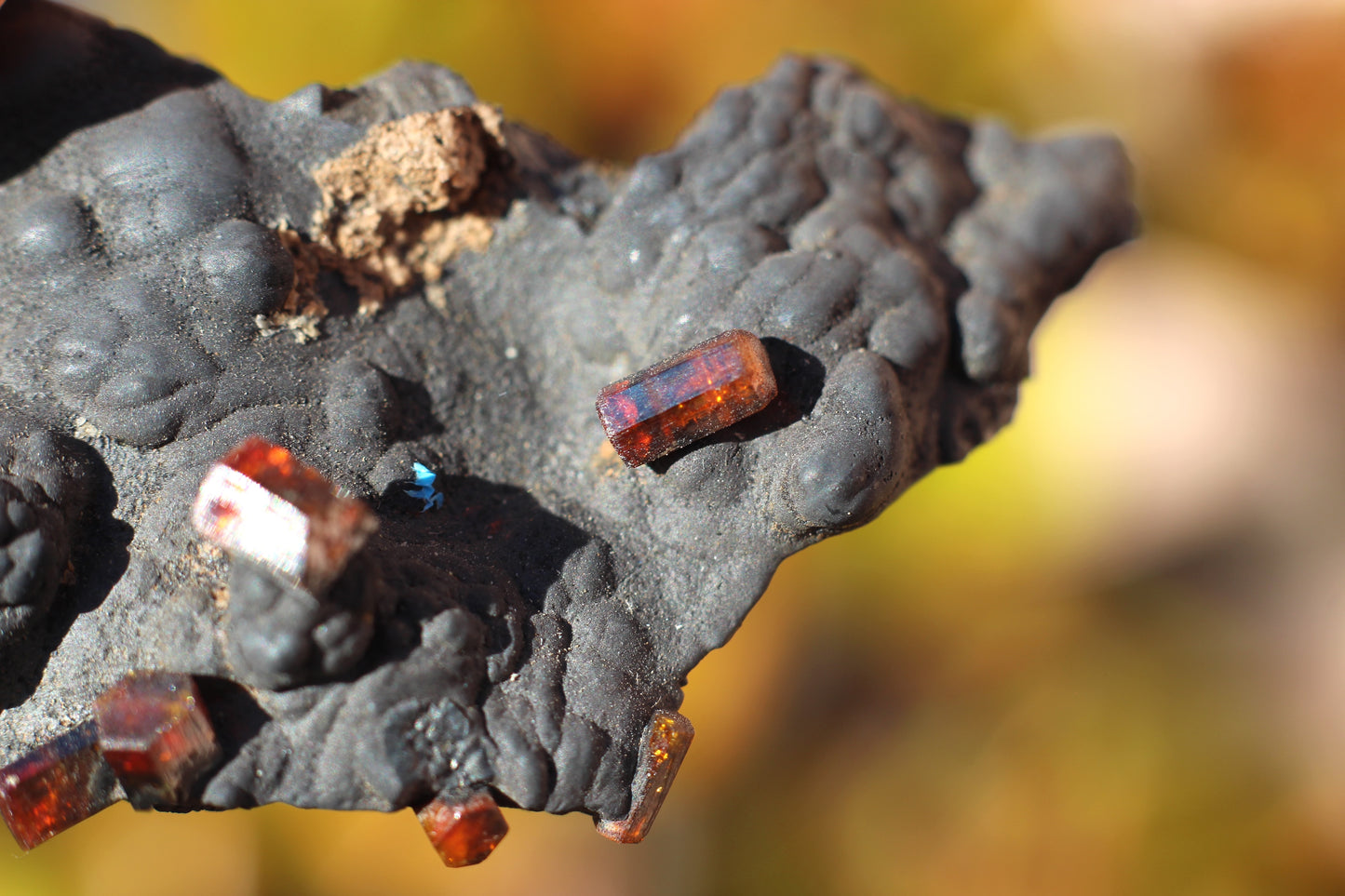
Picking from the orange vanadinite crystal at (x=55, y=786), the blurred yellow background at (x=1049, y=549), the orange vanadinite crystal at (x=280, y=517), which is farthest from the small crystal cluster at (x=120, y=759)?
the blurred yellow background at (x=1049, y=549)

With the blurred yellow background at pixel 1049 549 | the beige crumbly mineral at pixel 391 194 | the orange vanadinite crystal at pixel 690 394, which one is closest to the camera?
the orange vanadinite crystal at pixel 690 394

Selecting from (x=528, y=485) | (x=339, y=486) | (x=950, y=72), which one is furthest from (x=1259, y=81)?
(x=339, y=486)

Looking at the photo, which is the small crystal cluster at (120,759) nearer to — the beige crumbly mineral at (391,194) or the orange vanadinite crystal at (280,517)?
the orange vanadinite crystal at (280,517)

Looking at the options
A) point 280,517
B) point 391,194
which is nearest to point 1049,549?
point 391,194

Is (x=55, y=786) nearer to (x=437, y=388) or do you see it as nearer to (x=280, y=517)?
(x=280, y=517)

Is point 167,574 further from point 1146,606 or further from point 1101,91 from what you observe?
point 1101,91

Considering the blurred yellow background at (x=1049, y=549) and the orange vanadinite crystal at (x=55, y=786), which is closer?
the orange vanadinite crystal at (x=55, y=786)

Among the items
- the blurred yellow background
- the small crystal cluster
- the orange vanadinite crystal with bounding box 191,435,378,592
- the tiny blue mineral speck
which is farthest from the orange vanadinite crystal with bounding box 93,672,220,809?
the blurred yellow background

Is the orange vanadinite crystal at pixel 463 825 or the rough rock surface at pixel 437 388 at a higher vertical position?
the rough rock surface at pixel 437 388
